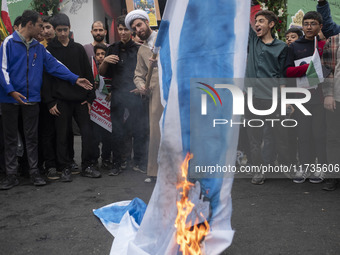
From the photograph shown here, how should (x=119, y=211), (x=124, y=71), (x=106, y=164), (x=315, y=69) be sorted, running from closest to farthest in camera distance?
(x=119, y=211)
(x=315, y=69)
(x=124, y=71)
(x=106, y=164)

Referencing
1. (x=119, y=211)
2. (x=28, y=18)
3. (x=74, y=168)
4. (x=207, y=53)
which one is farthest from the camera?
(x=74, y=168)

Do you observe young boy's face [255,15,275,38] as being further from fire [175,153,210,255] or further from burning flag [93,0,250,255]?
fire [175,153,210,255]

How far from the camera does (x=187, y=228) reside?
2535 mm

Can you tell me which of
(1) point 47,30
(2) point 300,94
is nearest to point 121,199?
(2) point 300,94

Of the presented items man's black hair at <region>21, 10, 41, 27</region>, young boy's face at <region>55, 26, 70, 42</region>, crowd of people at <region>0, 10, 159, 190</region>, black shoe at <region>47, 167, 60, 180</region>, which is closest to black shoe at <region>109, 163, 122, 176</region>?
crowd of people at <region>0, 10, 159, 190</region>

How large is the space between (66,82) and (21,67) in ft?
2.01

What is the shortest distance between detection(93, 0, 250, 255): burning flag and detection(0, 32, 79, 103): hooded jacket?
2.87 m

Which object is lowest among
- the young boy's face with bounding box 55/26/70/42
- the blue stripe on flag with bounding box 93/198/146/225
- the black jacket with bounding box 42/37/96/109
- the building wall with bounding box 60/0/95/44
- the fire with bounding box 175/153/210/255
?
the blue stripe on flag with bounding box 93/198/146/225

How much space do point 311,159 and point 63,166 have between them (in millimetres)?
3205

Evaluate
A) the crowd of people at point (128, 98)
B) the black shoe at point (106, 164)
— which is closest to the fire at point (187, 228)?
the crowd of people at point (128, 98)

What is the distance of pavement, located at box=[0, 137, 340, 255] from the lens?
3074mm

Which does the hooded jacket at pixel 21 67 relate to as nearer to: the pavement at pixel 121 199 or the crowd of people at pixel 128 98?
the crowd of people at pixel 128 98

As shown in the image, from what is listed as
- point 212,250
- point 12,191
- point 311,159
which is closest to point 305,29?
point 311,159

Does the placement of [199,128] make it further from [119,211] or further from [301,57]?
[301,57]
